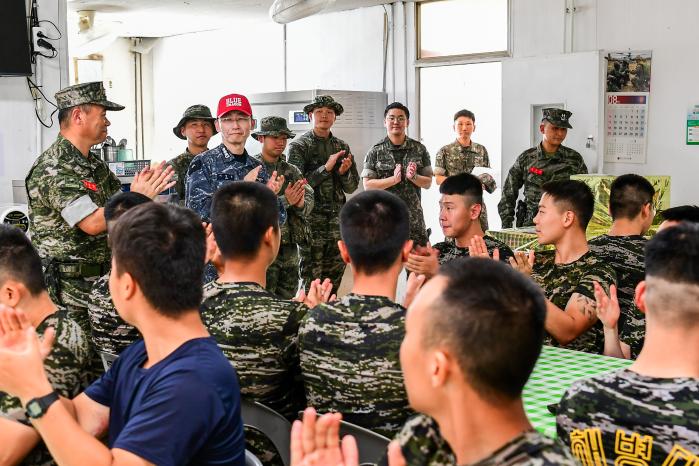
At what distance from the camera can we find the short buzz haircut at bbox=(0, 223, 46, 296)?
212cm

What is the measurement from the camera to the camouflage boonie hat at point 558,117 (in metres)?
6.29

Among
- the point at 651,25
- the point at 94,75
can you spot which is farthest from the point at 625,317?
the point at 94,75

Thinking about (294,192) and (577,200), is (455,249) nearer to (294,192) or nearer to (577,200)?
(577,200)

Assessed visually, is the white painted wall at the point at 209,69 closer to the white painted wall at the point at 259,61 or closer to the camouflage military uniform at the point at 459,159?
the white painted wall at the point at 259,61

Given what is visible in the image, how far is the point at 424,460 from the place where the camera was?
142cm

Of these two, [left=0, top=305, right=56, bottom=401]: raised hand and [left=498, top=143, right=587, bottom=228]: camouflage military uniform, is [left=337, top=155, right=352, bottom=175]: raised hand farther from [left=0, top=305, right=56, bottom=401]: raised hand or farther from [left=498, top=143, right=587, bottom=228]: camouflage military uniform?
[left=0, top=305, right=56, bottom=401]: raised hand

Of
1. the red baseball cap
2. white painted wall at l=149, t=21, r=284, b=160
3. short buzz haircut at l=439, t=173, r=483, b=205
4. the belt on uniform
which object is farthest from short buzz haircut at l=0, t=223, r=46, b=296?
white painted wall at l=149, t=21, r=284, b=160

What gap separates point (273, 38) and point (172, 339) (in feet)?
27.6

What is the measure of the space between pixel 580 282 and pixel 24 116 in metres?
3.82

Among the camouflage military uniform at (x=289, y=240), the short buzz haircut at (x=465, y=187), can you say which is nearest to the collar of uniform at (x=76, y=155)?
the camouflage military uniform at (x=289, y=240)

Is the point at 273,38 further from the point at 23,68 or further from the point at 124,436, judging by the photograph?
the point at 124,436

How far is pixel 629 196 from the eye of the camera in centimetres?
374

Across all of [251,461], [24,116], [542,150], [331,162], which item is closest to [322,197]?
[331,162]

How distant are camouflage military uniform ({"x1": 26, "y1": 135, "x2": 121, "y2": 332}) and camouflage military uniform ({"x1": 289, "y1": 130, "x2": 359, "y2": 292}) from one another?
7.89 feet
